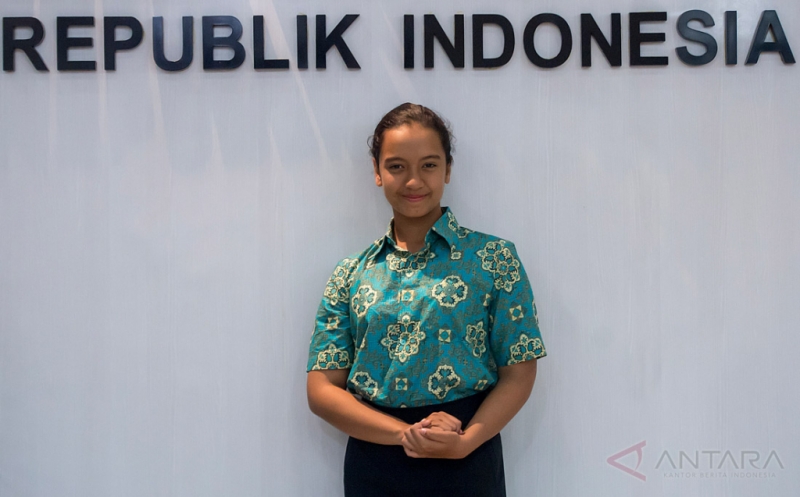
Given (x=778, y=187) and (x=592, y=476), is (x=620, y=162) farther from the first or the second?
(x=592, y=476)

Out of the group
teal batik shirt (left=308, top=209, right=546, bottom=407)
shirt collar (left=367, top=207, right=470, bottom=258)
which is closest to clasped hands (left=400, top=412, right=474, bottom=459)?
teal batik shirt (left=308, top=209, right=546, bottom=407)

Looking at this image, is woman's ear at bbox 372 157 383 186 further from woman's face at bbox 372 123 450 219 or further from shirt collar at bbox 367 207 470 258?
shirt collar at bbox 367 207 470 258

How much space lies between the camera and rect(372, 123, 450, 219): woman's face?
1865 mm

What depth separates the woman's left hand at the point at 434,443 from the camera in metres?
1.65

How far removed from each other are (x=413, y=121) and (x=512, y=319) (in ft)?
1.86

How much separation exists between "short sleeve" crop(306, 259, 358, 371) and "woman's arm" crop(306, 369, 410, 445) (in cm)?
3

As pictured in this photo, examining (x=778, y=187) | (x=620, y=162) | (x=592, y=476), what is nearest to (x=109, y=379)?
(x=592, y=476)

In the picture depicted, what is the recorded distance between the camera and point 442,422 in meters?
1.67

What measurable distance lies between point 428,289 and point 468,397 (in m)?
0.29

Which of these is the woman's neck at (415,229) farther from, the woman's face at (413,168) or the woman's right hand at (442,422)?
the woman's right hand at (442,422)

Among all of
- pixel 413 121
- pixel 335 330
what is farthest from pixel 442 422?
pixel 413 121

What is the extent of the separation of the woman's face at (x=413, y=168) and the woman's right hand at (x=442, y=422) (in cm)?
52

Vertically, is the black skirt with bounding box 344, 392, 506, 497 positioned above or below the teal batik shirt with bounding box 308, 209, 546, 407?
below

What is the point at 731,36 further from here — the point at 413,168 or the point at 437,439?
the point at 437,439
